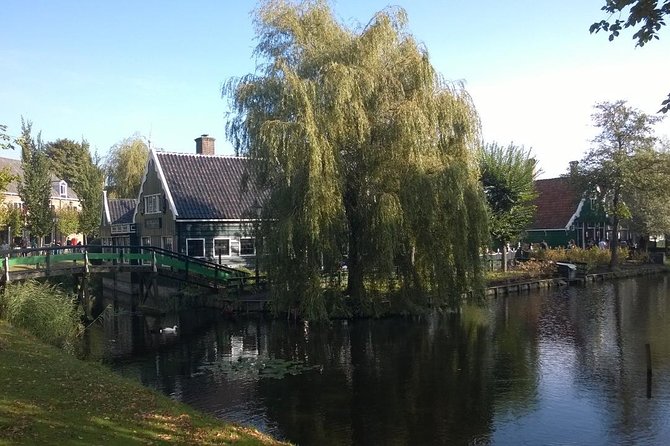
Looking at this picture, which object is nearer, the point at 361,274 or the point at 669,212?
the point at 361,274

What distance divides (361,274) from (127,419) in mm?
14921

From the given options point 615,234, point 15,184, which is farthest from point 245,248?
point 15,184

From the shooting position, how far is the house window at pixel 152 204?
36125 millimetres

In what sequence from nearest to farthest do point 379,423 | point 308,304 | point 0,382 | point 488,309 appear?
point 0,382, point 379,423, point 308,304, point 488,309

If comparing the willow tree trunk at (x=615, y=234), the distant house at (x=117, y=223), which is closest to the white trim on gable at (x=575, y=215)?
the willow tree trunk at (x=615, y=234)

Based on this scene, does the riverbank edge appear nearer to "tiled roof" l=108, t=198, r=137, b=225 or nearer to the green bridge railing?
the green bridge railing

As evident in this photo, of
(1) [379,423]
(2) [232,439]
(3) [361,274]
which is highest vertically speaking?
(3) [361,274]

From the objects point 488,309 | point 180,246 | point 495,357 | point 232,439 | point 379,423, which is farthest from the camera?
point 180,246

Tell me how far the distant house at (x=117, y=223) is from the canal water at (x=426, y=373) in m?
15.7

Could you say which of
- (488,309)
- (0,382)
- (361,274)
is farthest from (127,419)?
(488,309)

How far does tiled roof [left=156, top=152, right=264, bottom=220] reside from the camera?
112ft

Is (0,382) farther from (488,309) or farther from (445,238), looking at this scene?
(488,309)

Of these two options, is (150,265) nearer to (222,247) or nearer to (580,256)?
(222,247)

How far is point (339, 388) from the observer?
48.2ft
